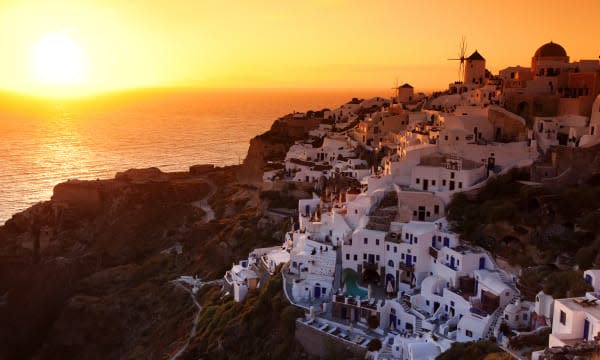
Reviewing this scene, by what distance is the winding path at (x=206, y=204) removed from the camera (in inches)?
2175

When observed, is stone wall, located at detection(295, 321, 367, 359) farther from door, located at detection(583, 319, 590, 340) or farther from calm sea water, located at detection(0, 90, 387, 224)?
calm sea water, located at detection(0, 90, 387, 224)

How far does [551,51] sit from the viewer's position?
41.5 metres

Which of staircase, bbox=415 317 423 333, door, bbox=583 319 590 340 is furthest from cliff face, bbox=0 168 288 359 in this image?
door, bbox=583 319 590 340

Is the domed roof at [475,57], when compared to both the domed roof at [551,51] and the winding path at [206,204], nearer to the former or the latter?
the domed roof at [551,51]

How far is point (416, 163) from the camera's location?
1313 inches

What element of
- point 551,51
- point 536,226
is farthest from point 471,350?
point 551,51

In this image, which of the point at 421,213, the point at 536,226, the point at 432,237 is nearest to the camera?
the point at 536,226

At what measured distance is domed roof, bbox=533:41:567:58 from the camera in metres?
41.4

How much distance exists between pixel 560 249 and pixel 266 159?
1459 inches

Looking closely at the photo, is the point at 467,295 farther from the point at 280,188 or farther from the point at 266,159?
the point at 266,159

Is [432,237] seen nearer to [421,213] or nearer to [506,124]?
[421,213]

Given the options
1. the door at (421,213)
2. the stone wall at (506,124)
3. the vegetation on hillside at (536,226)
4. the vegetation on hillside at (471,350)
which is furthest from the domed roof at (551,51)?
the vegetation on hillside at (471,350)

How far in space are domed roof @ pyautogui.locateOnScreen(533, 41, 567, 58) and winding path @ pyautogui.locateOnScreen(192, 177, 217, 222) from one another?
3205 centimetres

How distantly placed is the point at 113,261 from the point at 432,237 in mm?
33571
